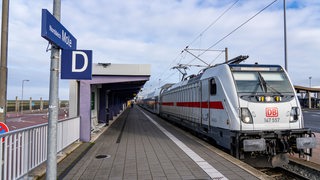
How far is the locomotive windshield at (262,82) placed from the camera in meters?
9.41

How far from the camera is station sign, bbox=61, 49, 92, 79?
16.6ft

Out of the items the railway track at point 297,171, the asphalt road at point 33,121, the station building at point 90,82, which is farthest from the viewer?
the asphalt road at point 33,121

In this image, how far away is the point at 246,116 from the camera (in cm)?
890

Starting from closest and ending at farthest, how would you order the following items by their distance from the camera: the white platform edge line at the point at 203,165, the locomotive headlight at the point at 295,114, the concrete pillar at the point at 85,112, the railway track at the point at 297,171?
the white platform edge line at the point at 203,165 → the railway track at the point at 297,171 → the locomotive headlight at the point at 295,114 → the concrete pillar at the point at 85,112

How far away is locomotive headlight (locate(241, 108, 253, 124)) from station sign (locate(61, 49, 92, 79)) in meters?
5.16

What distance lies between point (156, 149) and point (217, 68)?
335 centimetres

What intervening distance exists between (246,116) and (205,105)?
2913mm

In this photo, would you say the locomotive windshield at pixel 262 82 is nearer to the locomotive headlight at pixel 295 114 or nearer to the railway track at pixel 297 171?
the locomotive headlight at pixel 295 114

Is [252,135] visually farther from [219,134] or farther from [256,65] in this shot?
[256,65]

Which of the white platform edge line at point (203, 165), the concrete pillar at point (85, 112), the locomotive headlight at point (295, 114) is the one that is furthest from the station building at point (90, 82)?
the locomotive headlight at point (295, 114)

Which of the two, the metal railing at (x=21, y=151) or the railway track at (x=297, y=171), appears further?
the railway track at (x=297, y=171)

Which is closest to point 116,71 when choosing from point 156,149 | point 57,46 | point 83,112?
point 83,112

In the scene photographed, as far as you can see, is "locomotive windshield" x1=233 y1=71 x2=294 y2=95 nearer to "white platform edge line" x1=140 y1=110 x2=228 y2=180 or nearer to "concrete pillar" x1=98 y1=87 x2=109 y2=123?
"white platform edge line" x1=140 y1=110 x2=228 y2=180

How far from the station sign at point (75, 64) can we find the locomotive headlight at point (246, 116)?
516cm
